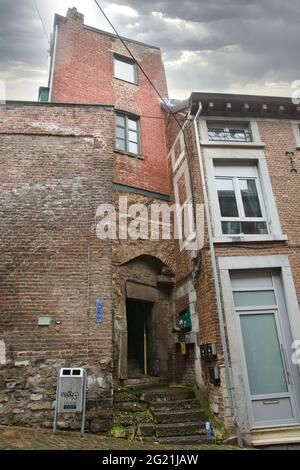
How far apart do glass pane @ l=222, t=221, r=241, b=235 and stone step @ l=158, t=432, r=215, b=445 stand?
4044 mm

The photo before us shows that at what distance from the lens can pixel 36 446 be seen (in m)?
4.44

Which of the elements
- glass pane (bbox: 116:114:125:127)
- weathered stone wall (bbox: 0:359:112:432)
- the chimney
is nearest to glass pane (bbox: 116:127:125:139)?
glass pane (bbox: 116:114:125:127)

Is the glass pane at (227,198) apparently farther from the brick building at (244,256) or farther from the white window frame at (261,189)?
the white window frame at (261,189)

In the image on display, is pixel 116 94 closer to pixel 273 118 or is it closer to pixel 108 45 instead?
pixel 108 45

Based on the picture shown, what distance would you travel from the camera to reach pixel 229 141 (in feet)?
27.7

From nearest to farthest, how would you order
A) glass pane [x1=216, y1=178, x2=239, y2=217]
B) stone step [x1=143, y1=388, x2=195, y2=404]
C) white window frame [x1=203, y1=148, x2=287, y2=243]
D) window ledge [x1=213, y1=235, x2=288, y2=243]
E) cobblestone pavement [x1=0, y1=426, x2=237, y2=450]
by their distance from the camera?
1. cobblestone pavement [x1=0, y1=426, x2=237, y2=450]
2. stone step [x1=143, y1=388, x2=195, y2=404]
3. window ledge [x1=213, y1=235, x2=288, y2=243]
4. white window frame [x1=203, y1=148, x2=287, y2=243]
5. glass pane [x1=216, y1=178, x2=239, y2=217]

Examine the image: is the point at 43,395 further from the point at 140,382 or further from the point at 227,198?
the point at 227,198

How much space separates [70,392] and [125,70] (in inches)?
408

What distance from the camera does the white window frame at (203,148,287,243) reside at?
720 centimetres

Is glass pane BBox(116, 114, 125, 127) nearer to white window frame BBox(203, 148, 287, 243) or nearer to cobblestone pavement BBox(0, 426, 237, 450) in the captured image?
white window frame BBox(203, 148, 287, 243)

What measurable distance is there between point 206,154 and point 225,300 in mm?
3588

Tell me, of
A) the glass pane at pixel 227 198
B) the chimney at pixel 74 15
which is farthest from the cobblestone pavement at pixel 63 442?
the chimney at pixel 74 15

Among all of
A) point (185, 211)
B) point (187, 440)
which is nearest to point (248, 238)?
point (185, 211)

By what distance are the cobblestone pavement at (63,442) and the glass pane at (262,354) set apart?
130cm
